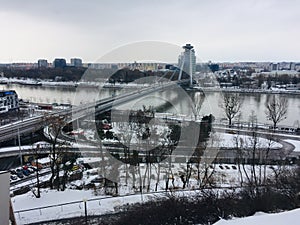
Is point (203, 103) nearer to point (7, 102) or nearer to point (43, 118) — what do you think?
point (43, 118)

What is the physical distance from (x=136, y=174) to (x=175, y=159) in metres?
0.68

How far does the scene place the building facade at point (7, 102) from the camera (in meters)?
7.92

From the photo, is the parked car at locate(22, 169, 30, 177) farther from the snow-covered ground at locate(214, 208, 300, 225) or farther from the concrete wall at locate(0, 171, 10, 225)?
the snow-covered ground at locate(214, 208, 300, 225)

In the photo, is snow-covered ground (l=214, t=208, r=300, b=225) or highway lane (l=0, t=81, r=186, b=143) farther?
highway lane (l=0, t=81, r=186, b=143)

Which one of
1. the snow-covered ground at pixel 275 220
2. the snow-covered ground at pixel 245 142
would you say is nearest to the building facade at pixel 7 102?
the snow-covered ground at pixel 245 142

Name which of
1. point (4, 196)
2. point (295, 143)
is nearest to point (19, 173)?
point (4, 196)

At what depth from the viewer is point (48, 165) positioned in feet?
12.6

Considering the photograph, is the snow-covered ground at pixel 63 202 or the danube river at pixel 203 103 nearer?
the snow-covered ground at pixel 63 202

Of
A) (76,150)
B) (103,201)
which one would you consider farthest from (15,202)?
(76,150)

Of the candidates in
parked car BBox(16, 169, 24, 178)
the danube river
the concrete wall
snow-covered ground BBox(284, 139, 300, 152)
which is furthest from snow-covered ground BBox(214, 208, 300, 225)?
the danube river

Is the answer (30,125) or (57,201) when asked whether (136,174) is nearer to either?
(57,201)

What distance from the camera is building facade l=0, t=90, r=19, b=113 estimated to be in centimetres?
792

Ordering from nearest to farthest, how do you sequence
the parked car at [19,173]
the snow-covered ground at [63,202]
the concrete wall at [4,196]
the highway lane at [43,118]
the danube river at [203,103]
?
the concrete wall at [4,196] < the snow-covered ground at [63,202] < the parked car at [19,173] < the highway lane at [43,118] < the danube river at [203,103]

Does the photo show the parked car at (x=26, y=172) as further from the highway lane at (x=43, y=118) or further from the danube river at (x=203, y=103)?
the danube river at (x=203, y=103)
